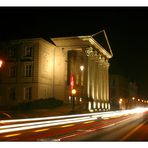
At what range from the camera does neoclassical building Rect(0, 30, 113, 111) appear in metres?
64.6

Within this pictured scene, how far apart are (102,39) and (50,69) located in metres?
19.7

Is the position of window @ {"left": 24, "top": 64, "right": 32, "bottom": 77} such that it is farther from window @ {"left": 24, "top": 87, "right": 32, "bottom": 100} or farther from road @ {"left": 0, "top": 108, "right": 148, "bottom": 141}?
road @ {"left": 0, "top": 108, "right": 148, "bottom": 141}

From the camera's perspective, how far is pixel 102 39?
83688 mm

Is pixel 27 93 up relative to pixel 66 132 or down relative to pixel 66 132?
up

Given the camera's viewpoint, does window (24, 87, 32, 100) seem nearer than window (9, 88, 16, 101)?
Yes

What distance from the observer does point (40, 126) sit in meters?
26.0

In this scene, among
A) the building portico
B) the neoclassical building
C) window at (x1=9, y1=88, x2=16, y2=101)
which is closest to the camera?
the neoclassical building

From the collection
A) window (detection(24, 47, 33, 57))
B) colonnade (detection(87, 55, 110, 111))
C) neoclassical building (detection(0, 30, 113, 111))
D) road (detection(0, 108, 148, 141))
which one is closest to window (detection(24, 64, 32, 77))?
neoclassical building (detection(0, 30, 113, 111))

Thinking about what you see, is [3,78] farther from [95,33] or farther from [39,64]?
[95,33]

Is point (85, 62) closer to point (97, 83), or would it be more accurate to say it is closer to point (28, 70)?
point (97, 83)

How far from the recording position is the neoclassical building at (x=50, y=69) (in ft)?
212

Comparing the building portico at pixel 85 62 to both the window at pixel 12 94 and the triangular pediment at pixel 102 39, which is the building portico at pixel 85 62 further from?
the window at pixel 12 94

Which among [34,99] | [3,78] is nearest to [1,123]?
[34,99]

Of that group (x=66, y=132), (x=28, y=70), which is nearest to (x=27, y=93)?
(x=28, y=70)
